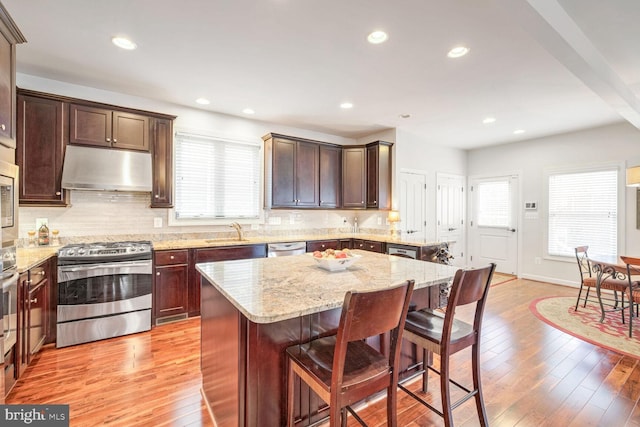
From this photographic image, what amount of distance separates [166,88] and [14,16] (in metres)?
1.37

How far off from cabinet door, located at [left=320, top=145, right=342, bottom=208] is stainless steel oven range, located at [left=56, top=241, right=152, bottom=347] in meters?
2.80

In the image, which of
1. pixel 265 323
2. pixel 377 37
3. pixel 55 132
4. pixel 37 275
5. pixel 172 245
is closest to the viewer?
pixel 265 323

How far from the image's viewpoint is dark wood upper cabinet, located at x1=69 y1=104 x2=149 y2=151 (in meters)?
3.24

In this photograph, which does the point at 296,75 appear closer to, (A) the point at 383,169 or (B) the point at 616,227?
(A) the point at 383,169

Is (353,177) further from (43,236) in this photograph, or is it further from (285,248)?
(43,236)

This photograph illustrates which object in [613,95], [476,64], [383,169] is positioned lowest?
[383,169]

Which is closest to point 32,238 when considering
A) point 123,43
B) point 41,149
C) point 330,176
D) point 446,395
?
point 41,149

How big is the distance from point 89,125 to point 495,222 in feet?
22.8

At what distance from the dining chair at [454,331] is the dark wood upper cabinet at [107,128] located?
11.6ft

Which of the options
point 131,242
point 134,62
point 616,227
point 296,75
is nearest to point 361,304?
point 296,75

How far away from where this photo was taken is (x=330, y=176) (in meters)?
5.22

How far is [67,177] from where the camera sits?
3.14 meters

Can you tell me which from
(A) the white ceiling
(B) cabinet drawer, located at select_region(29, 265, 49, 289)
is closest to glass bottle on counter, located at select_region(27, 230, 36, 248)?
(B) cabinet drawer, located at select_region(29, 265, 49, 289)

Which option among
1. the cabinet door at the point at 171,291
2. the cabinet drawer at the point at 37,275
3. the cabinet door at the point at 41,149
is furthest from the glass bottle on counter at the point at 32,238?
the cabinet door at the point at 171,291
